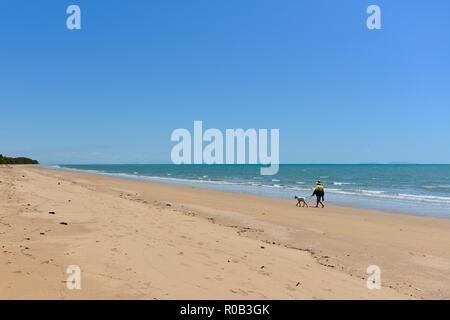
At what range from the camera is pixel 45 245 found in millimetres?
8977

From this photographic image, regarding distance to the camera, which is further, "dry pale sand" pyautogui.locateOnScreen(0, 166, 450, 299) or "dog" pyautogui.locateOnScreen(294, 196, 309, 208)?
"dog" pyautogui.locateOnScreen(294, 196, 309, 208)

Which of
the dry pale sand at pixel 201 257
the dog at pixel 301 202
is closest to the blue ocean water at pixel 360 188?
the dog at pixel 301 202

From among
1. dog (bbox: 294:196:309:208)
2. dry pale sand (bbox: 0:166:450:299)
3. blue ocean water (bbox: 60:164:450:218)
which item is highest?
dry pale sand (bbox: 0:166:450:299)

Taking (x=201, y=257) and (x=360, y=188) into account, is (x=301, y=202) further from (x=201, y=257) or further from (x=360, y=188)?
(x=360, y=188)

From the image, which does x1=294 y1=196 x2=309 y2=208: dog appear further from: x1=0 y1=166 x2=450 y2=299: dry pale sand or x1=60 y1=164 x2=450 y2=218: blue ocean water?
x1=0 y1=166 x2=450 y2=299: dry pale sand

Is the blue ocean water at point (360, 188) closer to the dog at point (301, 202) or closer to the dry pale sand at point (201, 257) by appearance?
the dog at point (301, 202)

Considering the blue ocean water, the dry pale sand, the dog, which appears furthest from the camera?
the blue ocean water

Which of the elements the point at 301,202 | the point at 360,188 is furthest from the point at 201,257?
the point at 360,188

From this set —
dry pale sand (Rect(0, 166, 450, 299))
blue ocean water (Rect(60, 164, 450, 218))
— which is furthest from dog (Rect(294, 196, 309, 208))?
dry pale sand (Rect(0, 166, 450, 299))

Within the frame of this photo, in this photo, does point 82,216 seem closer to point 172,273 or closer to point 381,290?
point 172,273

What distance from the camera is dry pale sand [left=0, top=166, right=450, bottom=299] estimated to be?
6.51 meters
